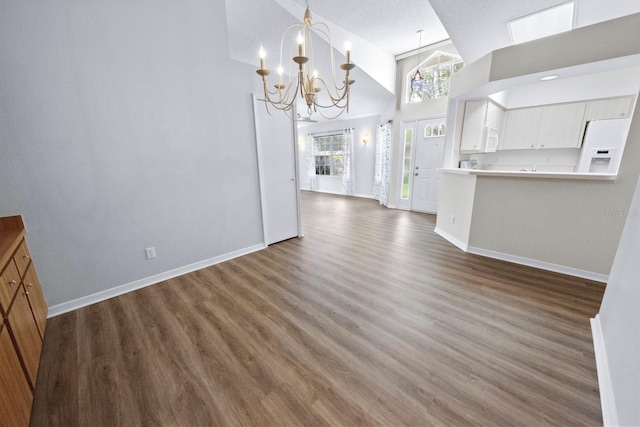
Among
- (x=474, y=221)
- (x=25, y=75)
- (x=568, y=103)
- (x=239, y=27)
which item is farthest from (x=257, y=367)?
(x=568, y=103)

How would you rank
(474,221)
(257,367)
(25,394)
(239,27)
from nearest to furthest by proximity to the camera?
(25,394)
(257,367)
(474,221)
(239,27)

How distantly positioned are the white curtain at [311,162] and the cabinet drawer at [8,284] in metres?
8.06

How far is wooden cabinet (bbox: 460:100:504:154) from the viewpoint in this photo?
3645 mm

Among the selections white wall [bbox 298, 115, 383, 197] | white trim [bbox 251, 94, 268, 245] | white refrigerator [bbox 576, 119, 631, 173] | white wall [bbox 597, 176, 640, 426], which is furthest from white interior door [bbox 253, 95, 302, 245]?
white refrigerator [bbox 576, 119, 631, 173]

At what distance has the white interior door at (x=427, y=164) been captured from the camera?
205 inches

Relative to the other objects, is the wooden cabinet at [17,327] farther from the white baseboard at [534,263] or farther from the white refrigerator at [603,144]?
the white refrigerator at [603,144]

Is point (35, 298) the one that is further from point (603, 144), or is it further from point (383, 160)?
point (603, 144)

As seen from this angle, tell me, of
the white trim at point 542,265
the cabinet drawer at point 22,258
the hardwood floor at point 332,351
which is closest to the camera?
the hardwood floor at point 332,351

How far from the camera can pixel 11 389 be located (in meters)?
1.02

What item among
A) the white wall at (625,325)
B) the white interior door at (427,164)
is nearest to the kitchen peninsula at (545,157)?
the white interior door at (427,164)

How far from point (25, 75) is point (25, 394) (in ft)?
6.90

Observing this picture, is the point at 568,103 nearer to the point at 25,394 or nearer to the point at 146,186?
the point at 146,186

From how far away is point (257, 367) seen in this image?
59.4 inches

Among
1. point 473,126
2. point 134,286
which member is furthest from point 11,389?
point 473,126
